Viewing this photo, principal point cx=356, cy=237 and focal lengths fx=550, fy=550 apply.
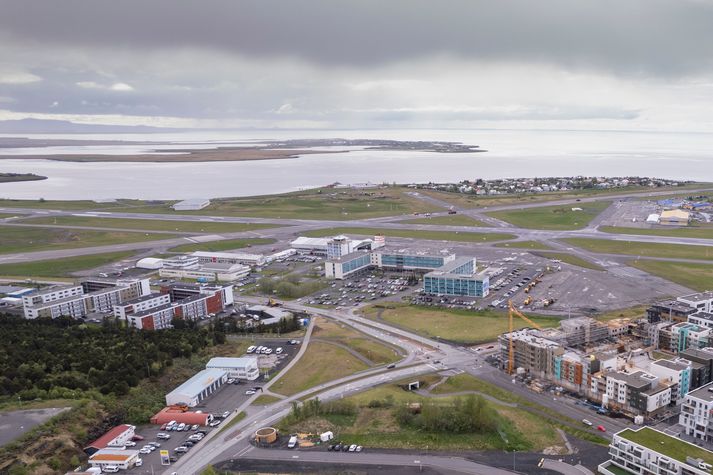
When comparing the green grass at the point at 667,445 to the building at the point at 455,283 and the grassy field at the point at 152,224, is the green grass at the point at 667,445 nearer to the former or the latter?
the building at the point at 455,283

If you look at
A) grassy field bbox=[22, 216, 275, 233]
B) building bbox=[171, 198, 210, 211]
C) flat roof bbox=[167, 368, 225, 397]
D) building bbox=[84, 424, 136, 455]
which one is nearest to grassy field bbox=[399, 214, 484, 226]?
grassy field bbox=[22, 216, 275, 233]

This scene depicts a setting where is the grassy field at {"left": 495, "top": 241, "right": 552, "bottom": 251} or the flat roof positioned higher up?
the grassy field at {"left": 495, "top": 241, "right": 552, "bottom": 251}

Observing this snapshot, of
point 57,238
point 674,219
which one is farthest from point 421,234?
point 57,238

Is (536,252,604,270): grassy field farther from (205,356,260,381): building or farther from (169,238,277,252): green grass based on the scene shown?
(205,356,260,381): building

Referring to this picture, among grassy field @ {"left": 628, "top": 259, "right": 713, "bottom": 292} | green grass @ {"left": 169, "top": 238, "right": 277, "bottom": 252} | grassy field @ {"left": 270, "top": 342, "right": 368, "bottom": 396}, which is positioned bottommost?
grassy field @ {"left": 270, "top": 342, "right": 368, "bottom": 396}

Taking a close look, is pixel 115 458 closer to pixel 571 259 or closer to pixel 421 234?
pixel 571 259

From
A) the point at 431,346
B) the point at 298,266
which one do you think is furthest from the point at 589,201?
the point at 431,346

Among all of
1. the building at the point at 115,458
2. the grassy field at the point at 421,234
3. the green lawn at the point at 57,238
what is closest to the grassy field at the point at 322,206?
the grassy field at the point at 421,234
